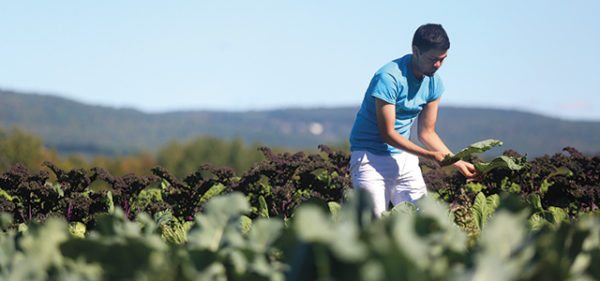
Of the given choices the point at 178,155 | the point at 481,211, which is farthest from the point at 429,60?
the point at 178,155

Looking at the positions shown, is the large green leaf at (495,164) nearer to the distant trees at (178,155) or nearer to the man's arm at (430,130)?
the man's arm at (430,130)

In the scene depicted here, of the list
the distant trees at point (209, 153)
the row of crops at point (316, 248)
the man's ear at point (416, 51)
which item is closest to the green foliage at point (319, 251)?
the row of crops at point (316, 248)

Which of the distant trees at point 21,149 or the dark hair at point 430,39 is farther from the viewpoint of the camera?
the distant trees at point 21,149

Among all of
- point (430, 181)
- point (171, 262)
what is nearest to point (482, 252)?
point (171, 262)

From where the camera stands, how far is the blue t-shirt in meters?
6.08

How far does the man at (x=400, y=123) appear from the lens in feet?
19.9

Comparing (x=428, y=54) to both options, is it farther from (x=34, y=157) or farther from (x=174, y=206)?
(x=34, y=157)

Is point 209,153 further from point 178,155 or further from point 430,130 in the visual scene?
point 430,130

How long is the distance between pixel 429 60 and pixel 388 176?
855 millimetres

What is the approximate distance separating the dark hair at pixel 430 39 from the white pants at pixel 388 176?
800 millimetres

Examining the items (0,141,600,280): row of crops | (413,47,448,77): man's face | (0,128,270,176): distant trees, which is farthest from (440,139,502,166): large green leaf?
(0,128,270,176): distant trees

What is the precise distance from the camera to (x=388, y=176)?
648cm

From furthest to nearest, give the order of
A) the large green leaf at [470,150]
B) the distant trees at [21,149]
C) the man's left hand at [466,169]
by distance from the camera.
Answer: the distant trees at [21,149]
the man's left hand at [466,169]
the large green leaf at [470,150]

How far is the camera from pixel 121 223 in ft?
8.87
